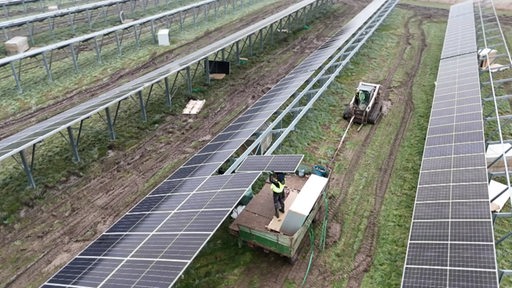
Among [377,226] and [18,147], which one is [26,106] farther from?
[377,226]

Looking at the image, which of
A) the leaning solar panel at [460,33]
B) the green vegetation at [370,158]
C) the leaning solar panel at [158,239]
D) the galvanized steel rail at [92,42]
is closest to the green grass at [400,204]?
the green vegetation at [370,158]

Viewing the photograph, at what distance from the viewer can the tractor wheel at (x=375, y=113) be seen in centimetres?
2092

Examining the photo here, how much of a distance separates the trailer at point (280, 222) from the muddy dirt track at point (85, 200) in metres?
5.24

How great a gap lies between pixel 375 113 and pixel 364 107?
857 millimetres

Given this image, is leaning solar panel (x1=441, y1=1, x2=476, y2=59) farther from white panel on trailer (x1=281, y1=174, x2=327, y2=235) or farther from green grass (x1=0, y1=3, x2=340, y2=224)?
white panel on trailer (x1=281, y1=174, x2=327, y2=235)

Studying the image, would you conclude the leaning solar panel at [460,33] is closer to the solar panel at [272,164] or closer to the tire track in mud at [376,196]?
the tire track in mud at [376,196]

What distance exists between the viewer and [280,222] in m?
12.4

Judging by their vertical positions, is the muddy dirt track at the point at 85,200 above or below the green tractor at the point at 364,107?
below

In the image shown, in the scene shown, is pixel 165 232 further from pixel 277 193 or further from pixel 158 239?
pixel 277 193

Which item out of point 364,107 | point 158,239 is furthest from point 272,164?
point 364,107

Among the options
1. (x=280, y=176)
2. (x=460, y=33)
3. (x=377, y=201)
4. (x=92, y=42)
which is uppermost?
(x=460, y=33)

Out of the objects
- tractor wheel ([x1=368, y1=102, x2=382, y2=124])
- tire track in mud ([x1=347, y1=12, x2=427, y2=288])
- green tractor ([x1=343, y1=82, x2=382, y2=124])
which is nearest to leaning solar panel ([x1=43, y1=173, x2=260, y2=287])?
tire track in mud ([x1=347, y1=12, x2=427, y2=288])

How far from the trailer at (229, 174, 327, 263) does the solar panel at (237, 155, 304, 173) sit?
2.82 feet

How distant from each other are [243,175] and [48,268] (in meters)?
7.17
